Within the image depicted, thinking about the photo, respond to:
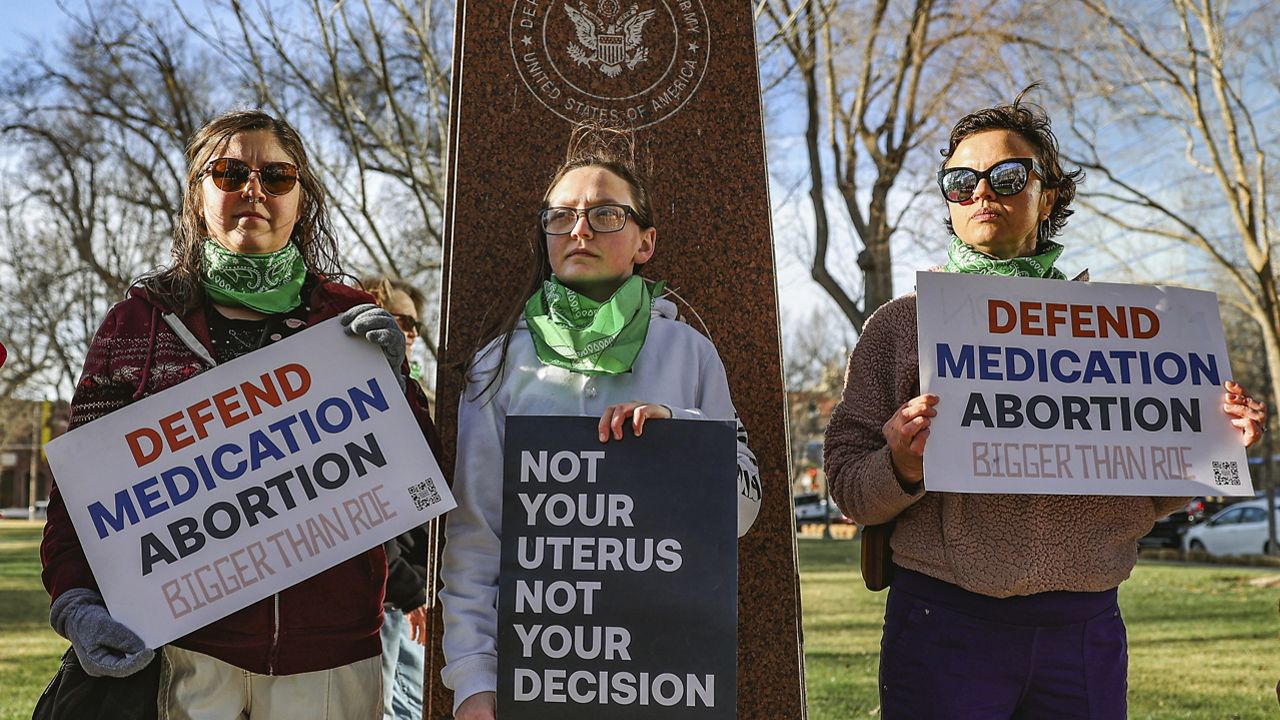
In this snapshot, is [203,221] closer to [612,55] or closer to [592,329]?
[592,329]

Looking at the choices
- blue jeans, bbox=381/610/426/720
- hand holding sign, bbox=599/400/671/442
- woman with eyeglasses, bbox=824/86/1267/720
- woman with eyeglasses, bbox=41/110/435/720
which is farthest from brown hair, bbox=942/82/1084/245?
blue jeans, bbox=381/610/426/720

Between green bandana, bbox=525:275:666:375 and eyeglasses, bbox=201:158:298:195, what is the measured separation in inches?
27.5

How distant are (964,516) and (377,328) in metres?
1.51

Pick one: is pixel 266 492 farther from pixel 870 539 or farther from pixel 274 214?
pixel 870 539

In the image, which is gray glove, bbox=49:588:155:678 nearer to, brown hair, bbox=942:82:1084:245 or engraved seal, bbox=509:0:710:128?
engraved seal, bbox=509:0:710:128

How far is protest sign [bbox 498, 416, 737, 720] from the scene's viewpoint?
98.6 inches

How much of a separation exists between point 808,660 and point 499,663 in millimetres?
7265

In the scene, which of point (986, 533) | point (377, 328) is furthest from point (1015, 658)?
point (377, 328)

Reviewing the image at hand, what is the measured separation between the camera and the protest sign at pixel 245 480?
2.53 metres

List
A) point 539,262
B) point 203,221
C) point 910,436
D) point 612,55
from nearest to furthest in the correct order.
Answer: point 910,436 < point 203,221 < point 539,262 < point 612,55

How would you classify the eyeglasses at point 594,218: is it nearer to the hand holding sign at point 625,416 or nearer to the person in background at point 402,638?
the hand holding sign at point 625,416

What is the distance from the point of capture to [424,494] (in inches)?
106

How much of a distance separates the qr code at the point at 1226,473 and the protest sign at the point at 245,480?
1.91 m

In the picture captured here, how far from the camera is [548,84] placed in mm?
3719
